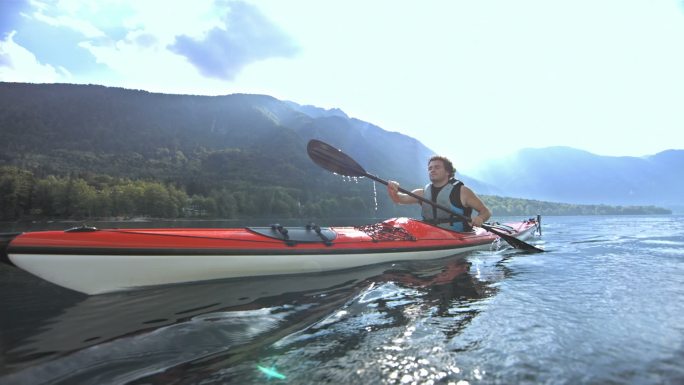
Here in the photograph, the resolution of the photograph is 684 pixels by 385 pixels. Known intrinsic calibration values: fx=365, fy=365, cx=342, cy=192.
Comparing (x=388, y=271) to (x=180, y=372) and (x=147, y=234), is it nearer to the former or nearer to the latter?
(x=147, y=234)

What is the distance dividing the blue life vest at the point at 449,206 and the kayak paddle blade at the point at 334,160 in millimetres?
2389

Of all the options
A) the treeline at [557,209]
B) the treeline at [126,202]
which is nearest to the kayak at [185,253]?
the treeline at [126,202]

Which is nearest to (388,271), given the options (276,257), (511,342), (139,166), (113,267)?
(276,257)

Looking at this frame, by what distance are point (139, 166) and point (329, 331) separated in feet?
642

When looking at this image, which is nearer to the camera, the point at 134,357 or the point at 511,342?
the point at 134,357

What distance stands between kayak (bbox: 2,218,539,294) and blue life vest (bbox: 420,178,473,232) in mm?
1998

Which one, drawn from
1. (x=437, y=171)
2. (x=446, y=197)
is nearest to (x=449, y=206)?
(x=446, y=197)

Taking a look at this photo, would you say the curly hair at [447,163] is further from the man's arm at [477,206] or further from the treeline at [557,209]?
the treeline at [557,209]

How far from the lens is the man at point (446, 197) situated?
10.4 meters

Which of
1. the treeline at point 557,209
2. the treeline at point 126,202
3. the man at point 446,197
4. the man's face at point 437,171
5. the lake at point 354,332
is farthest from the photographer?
the treeline at point 557,209

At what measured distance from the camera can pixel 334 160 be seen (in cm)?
1091

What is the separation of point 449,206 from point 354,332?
745 centimetres

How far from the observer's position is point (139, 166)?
174000mm

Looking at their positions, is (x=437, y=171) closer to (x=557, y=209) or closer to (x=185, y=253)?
(x=185, y=253)
